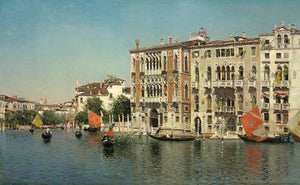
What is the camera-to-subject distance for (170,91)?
41.1 metres

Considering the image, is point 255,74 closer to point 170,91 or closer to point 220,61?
point 220,61

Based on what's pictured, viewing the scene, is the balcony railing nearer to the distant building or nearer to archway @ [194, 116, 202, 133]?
archway @ [194, 116, 202, 133]

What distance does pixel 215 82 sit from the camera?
39.1m

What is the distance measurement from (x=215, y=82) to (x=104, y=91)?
22386mm

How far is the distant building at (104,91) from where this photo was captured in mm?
58319

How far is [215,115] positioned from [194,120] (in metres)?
2.16

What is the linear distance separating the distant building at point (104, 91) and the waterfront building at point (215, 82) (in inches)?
578

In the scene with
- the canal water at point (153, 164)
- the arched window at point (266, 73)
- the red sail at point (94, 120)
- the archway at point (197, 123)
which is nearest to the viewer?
the canal water at point (153, 164)

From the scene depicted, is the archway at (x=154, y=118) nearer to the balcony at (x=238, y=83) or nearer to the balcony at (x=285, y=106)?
the balcony at (x=238, y=83)

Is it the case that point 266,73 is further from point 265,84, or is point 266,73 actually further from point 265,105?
point 265,105

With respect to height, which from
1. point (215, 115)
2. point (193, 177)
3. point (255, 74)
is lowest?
point (193, 177)

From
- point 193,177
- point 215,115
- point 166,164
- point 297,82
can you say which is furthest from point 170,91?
point 193,177

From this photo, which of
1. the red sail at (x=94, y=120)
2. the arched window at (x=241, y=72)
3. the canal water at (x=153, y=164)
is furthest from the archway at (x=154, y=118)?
the canal water at (x=153, y=164)

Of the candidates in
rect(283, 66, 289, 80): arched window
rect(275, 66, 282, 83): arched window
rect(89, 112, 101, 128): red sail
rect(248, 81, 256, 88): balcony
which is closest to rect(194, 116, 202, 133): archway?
rect(248, 81, 256, 88): balcony
